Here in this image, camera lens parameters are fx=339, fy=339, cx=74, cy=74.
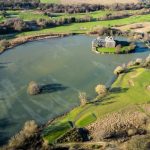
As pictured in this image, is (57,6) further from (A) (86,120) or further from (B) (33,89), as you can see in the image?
(A) (86,120)

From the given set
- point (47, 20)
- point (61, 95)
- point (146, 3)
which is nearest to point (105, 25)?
point (47, 20)

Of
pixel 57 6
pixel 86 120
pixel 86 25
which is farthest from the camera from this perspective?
pixel 57 6

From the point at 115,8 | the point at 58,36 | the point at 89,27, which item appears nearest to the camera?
the point at 58,36

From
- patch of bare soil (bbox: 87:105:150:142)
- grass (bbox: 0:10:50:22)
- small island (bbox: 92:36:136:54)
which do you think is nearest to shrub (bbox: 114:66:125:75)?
small island (bbox: 92:36:136:54)

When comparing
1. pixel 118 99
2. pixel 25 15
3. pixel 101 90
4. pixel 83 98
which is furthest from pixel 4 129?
pixel 25 15

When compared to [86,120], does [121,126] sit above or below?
below

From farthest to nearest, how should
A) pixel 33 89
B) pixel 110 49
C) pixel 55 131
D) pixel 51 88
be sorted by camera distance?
1. pixel 110 49
2. pixel 51 88
3. pixel 33 89
4. pixel 55 131

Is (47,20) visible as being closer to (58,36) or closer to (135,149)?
(58,36)

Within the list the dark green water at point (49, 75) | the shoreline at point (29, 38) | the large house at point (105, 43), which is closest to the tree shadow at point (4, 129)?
the dark green water at point (49, 75)
